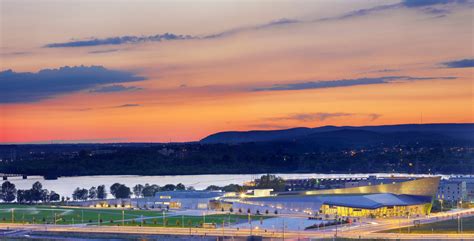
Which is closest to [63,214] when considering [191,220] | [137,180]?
[191,220]

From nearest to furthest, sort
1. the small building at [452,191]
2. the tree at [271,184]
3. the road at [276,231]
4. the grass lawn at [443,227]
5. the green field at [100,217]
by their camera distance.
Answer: the road at [276,231] → the grass lawn at [443,227] → the green field at [100,217] → the small building at [452,191] → the tree at [271,184]

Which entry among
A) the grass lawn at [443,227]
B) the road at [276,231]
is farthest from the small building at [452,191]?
the road at [276,231]

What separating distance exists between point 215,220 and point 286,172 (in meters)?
74.0

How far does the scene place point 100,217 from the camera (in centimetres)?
4822

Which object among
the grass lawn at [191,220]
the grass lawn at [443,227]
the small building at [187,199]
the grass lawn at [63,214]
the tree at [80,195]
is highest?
the tree at [80,195]

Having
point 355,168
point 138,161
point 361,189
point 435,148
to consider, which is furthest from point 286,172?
point 361,189

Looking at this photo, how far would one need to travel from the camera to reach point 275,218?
46000 mm

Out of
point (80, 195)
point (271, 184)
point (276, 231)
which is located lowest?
point (276, 231)

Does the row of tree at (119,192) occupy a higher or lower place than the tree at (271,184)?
lower

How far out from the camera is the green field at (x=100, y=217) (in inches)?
1778

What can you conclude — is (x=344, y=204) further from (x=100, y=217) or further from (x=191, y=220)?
(x=100, y=217)

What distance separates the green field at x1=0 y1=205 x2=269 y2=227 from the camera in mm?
45156

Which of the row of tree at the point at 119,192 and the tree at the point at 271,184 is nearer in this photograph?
the row of tree at the point at 119,192

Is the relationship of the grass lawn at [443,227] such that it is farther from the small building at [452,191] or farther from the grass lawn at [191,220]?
the small building at [452,191]
